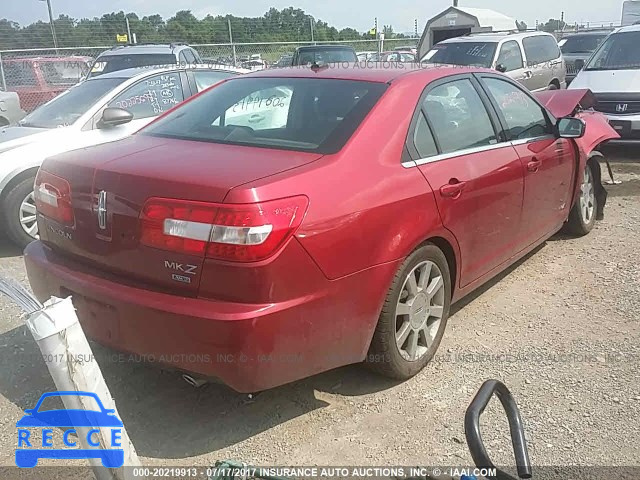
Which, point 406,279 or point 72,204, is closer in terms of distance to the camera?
point 72,204

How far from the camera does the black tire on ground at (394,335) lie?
297cm

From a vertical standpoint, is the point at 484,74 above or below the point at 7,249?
above

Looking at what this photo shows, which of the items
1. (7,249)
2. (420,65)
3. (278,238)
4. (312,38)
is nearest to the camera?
(278,238)

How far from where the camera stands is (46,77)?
12.6 metres

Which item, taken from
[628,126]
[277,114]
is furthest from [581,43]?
[277,114]

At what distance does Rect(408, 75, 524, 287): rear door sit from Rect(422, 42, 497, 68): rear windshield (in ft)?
26.1

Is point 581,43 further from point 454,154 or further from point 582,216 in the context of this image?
point 454,154

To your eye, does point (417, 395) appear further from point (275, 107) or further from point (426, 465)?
point (275, 107)

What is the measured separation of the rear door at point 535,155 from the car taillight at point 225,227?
2.10m

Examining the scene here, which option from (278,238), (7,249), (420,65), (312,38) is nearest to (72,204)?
(278,238)

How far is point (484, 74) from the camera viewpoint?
13.3 ft

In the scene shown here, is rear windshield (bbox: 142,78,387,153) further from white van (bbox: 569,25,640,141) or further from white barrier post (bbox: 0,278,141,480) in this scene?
white van (bbox: 569,25,640,141)

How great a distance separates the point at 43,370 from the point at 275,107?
6.45 feet

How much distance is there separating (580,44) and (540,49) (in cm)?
703
